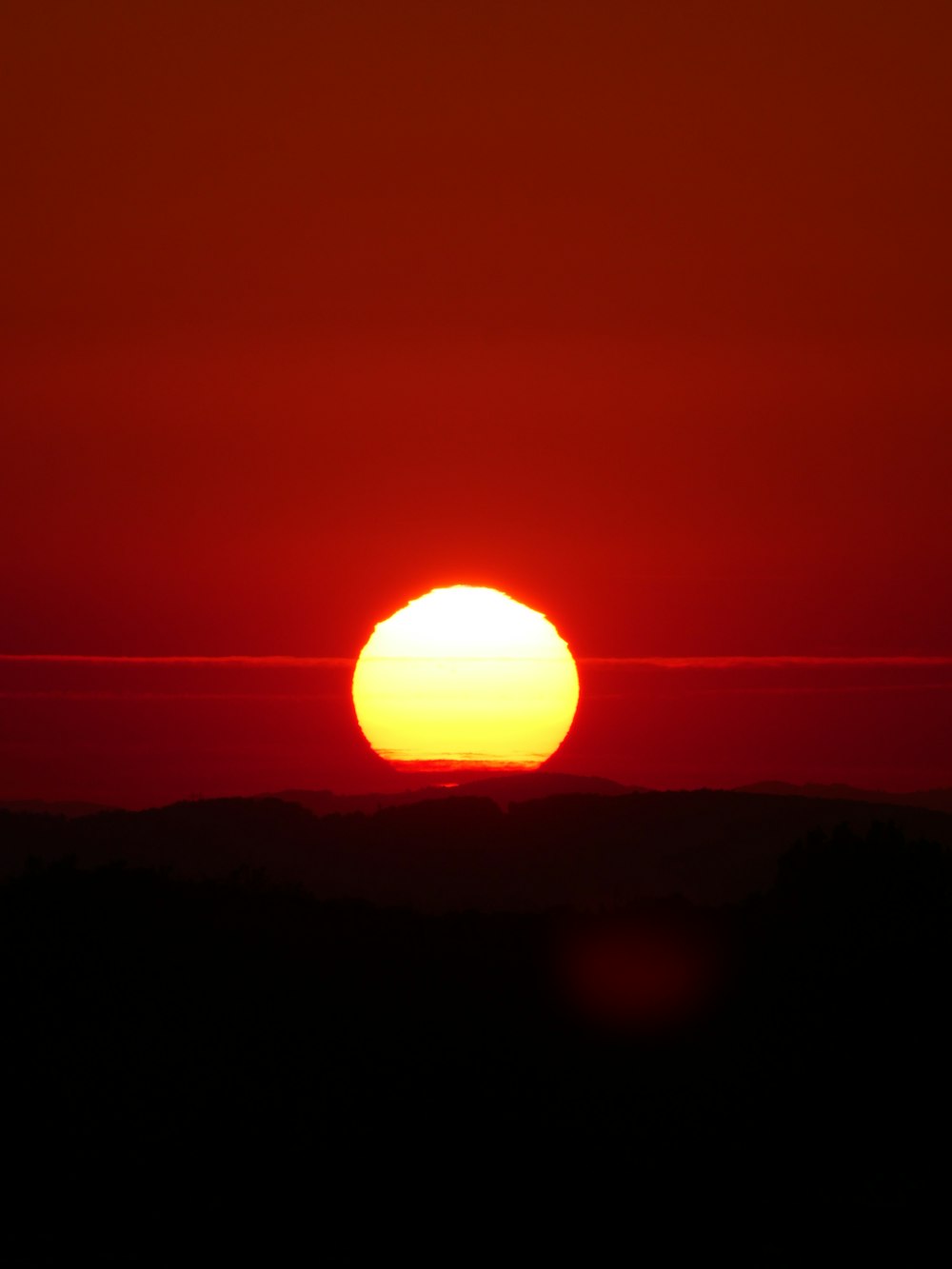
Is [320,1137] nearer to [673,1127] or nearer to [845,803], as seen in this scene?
[673,1127]

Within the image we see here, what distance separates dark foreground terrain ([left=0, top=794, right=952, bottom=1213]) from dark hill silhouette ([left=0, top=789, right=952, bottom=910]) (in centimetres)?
7065

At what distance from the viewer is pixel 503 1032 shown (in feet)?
103

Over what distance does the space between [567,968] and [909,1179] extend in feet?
27.1

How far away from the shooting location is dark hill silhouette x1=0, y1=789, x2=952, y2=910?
116375 millimetres

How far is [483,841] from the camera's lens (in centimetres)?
13375

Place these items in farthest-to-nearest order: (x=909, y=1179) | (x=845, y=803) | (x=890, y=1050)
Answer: (x=845, y=803) < (x=890, y=1050) < (x=909, y=1179)

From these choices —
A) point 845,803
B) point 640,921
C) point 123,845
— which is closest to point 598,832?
point 845,803

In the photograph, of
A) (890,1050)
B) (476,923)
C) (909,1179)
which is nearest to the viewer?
(909,1179)

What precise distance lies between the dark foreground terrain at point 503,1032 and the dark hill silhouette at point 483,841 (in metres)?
70.7

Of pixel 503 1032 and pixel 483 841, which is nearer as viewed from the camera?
pixel 503 1032

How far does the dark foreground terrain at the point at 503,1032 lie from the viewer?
28219mm

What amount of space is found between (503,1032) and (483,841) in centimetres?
10253

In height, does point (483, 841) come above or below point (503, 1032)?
above

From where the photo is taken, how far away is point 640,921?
37.3 m
